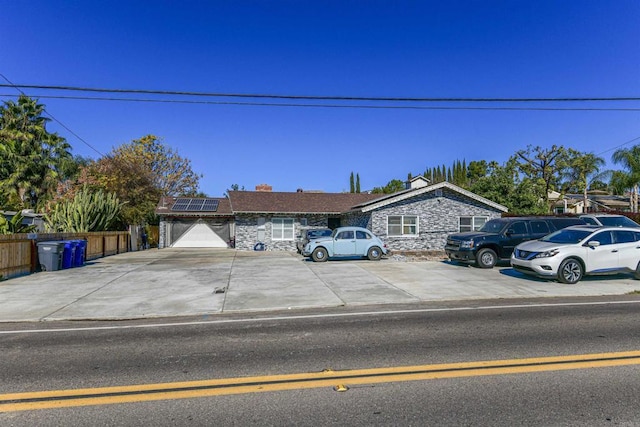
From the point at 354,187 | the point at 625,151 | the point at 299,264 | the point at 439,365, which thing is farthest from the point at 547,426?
the point at 354,187

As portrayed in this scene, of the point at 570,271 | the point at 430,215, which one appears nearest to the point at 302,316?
the point at 570,271

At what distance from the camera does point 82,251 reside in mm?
17625

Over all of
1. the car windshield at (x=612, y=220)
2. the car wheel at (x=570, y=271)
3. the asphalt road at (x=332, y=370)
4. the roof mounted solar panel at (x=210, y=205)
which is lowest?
the asphalt road at (x=332, y=370)

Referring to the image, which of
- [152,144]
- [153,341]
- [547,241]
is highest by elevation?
[152,144]

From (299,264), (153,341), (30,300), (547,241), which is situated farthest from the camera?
(299,264)

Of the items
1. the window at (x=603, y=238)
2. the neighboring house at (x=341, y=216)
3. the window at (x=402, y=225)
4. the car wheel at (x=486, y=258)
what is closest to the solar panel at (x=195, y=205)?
the neighboring house at (x=341, y=216)

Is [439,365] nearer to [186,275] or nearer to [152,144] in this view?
[186,275]

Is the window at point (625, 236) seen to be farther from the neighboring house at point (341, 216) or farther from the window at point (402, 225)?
the window at point (402, 225)

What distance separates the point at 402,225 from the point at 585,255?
43.9 feet

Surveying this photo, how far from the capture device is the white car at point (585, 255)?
11.6 m

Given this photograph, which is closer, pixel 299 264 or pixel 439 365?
pixel 439 365

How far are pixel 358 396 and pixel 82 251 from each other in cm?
1735

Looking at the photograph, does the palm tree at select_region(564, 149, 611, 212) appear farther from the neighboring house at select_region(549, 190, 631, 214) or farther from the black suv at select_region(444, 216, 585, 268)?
the black suv at select_region(444, 216, 585, 268)

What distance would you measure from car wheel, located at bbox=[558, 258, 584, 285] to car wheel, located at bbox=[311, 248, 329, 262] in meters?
9.72
